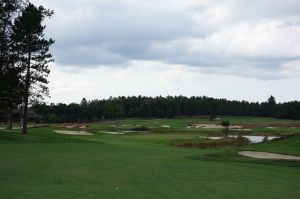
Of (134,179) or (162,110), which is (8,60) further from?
(162,110)

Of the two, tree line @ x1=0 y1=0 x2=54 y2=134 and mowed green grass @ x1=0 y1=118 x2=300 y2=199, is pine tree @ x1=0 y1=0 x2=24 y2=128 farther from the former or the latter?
mowed green grass @ x1=0 y1=118 x2=300 y2=199

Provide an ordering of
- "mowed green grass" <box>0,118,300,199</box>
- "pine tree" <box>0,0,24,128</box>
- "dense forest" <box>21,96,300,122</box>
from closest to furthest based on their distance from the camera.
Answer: "mowed green grass" <box>0,118,300,199</box> → "pine tree" <box>0,0,24,128</box> → "dense forest" <box>21,96,300,122</box>

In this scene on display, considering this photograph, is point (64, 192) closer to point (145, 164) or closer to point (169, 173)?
→ point (169, 173)

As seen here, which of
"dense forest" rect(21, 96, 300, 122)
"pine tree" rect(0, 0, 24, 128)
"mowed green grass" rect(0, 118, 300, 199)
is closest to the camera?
"mowed green grass" rect(0, 118, 300, 199)

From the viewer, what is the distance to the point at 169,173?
18.3 m

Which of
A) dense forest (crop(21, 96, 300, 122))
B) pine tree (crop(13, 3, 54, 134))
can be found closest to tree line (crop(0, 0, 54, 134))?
pine tree (crop(13, 3, 54, 134))

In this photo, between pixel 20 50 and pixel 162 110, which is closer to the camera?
pixel 20 50

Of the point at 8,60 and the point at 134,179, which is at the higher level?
the point at 8,60

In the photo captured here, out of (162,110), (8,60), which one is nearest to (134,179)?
(8,60)

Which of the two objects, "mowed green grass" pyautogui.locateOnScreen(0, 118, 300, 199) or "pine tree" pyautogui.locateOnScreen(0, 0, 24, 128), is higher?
"pine tree" pyautogui.locateOnScreen(0, 0, 24, 128)

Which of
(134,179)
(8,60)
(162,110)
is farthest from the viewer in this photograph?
(162,110)

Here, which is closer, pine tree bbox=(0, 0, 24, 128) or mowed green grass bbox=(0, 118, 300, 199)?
mowed green grass bbox=(0, 118, 300, 199)

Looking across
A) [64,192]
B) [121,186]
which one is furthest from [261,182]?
[64,192]

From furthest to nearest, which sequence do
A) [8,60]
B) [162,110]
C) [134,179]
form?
[162,110] → [8,60] → [134,179]
